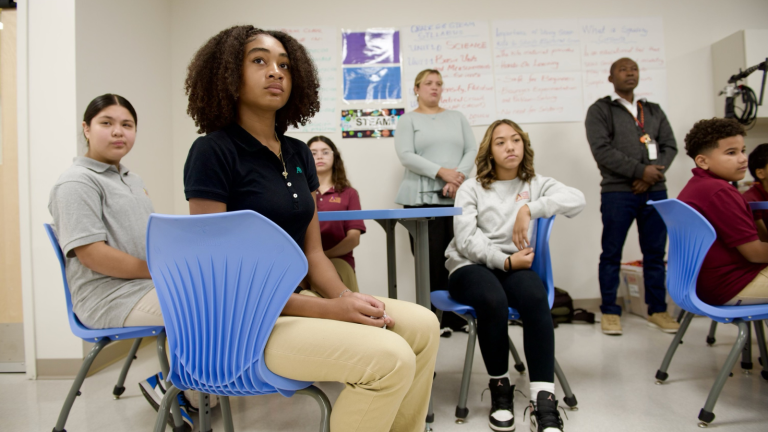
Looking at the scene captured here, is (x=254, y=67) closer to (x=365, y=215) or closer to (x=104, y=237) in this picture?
(x=365, y=215)

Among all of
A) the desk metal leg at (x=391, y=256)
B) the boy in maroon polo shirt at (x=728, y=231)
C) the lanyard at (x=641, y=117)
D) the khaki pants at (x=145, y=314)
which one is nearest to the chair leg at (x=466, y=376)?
the desk metal leg at (x=391, y=256)

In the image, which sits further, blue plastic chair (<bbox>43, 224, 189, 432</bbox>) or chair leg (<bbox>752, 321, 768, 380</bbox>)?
chair leg (<bbox>752, 321, 768, 380</bbox>)

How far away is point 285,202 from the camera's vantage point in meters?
0.97

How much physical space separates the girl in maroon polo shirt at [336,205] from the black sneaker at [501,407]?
2.51 feet

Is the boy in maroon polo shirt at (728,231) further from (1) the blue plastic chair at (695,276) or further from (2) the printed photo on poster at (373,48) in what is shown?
(2) the printed photo on poster at (373,48)

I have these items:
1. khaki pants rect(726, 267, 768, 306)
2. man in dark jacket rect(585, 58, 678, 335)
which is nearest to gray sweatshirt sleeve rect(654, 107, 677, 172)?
man in dark jacket rect(585, 58, 678, 335)

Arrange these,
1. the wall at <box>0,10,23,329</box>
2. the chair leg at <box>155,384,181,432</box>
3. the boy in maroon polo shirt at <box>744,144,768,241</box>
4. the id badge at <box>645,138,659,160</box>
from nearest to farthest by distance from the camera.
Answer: the chair leg at <box>155,384,181,432</box> → the boy in maroon polo shirt at <box>744,144,768,241</box> → the wall at <box>0,10,23,329</box> → the id badge at <box>645,138,659,160</box>

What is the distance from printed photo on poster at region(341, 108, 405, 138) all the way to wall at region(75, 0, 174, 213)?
1292 mm

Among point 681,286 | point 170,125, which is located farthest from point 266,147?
point 170,125

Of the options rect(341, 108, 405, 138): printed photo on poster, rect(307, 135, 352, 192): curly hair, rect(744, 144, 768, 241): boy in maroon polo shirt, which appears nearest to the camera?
rect(744, 144, 768, 241): boy in maroon polo shirt

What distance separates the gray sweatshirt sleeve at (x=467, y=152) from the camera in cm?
266

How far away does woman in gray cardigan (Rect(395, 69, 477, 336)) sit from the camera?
2.62 meters

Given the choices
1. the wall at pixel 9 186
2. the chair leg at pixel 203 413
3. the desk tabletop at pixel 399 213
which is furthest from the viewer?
the wall at pixel 9 186

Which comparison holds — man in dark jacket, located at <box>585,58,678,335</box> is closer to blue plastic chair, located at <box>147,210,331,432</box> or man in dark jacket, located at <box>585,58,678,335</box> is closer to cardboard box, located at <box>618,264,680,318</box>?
cardboard box, located at <box>618,264,680,318</box>
